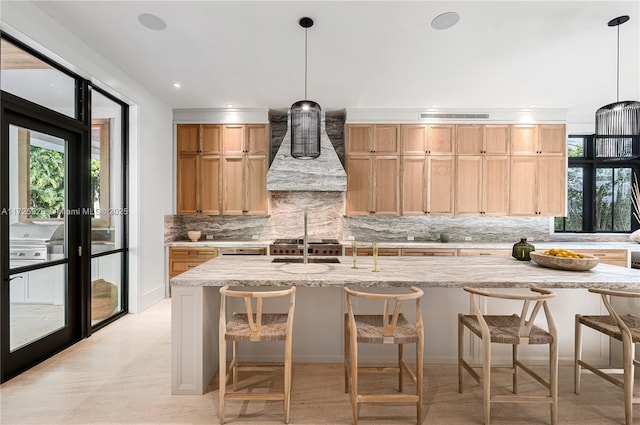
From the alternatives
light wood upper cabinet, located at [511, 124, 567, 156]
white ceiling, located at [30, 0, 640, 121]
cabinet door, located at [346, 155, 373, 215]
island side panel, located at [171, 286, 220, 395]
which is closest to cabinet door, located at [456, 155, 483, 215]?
light wood upper cabinet, located at [511, 124, 567, 156]

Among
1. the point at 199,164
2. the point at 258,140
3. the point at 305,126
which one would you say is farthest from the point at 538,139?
the point at 199,164

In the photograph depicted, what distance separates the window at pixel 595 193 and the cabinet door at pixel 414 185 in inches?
97.6

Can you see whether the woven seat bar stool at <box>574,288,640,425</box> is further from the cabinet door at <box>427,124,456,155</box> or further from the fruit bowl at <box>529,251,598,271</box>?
the cabinet door at <box>427,124,456,155</box>

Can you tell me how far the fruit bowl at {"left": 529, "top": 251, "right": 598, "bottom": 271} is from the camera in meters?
2.33

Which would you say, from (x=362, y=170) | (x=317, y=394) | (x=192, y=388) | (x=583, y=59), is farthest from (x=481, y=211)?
(x=192, y=388)

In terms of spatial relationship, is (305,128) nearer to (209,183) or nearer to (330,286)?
(330,286)

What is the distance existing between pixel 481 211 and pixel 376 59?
2.94m

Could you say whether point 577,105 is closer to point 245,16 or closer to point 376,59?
point 376,59

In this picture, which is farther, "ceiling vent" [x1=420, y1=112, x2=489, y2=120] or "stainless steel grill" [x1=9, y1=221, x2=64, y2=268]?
"ceiling vent" [x1=420, y1=112, x2=489, y2=120]

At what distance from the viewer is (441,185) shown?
4836 mm

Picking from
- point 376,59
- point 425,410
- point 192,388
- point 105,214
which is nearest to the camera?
point 425,410

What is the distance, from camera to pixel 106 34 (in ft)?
9.10

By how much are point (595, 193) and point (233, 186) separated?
5.98m

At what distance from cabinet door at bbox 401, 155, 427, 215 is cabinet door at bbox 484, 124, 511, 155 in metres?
0.99
